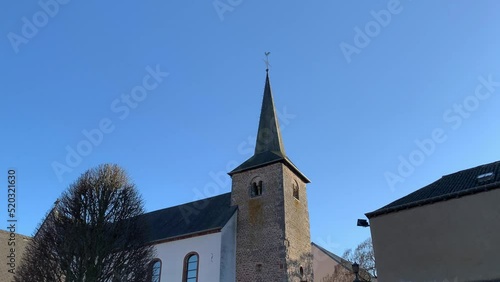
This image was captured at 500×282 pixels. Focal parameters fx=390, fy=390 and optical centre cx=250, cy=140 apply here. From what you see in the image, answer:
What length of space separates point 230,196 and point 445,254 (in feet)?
49.4

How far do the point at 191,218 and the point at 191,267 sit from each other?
14.2 ft

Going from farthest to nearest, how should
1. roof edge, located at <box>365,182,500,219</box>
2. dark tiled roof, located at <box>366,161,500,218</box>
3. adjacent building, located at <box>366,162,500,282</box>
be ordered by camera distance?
dark tiled roof, located at <box>366,161,500,218</box> → roof edge, located at <box>365,182,500,219</box> → adjacent building, located at <box>366,162,500,282</box>

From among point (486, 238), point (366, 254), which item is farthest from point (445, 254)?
point (366, 254)

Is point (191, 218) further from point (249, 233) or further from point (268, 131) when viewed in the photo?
point (268, 131)

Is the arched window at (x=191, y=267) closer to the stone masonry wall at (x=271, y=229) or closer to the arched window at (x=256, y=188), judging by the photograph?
the stone masonry wall at (x=271, y=229)

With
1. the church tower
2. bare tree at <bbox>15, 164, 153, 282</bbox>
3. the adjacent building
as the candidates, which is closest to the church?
the church tower

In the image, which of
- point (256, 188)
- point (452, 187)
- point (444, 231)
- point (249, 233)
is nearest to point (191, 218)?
point (249, 233)

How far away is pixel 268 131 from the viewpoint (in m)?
28.7

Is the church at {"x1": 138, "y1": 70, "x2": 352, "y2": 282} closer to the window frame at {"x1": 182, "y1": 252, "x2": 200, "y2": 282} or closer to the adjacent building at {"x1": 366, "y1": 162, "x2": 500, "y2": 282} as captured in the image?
the window frame at {"x1": 182, "y1": 252, "x2": 200, "y2": 282}

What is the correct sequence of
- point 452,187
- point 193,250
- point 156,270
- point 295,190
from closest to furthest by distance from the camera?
1. point 452,187
2. point 193,250
3. point 156,270
4. point 295,190

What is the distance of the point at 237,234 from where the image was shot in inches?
960

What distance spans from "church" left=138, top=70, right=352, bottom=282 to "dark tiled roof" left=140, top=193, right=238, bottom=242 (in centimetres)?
9

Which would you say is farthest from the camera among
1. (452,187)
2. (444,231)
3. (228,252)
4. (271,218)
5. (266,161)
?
(266,161)

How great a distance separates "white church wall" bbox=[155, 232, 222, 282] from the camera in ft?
73.3
